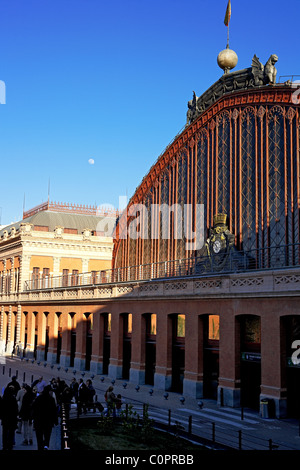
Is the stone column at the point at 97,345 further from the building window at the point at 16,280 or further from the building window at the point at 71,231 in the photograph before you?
the building window at the point at 71,231

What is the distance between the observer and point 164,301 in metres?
31.9

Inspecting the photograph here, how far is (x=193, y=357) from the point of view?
1133 inches

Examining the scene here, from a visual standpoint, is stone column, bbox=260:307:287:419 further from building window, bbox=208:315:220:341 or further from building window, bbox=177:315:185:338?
building window, bbox=177:315:185:338

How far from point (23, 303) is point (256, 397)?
123 ft

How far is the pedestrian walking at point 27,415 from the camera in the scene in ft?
54.2

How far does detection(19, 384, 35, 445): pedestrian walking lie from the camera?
16.5 metres

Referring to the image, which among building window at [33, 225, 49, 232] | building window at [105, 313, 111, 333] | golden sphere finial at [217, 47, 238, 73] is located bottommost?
building window at [105, 313, 111, 333]

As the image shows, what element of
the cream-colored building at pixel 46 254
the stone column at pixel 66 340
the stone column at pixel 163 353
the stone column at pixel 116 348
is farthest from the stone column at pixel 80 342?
the cream-colored building at pixel 46 254

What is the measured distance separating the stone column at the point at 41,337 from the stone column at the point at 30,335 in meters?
2.48

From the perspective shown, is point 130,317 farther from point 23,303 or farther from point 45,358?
point 23,303

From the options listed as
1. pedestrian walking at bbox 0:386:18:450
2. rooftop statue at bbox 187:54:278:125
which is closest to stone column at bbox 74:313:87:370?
rooftop statue at bbox 187:54:278:125

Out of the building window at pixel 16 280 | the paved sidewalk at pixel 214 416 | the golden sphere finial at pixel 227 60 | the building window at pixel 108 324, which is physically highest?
the golden sphere finial at pixel 227 60

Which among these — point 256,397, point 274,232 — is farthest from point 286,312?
point 274,232

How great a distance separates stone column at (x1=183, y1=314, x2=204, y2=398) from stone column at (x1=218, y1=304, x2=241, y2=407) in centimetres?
200
